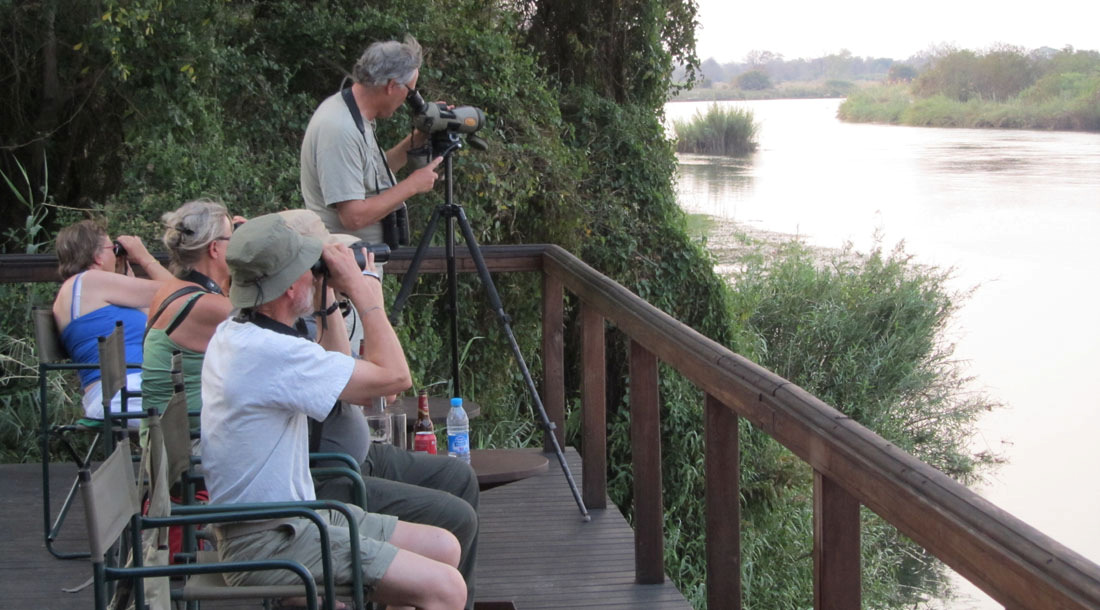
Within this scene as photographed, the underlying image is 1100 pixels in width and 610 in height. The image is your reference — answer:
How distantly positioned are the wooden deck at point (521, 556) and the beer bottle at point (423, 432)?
1.06ft

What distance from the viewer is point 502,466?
2.73 metres

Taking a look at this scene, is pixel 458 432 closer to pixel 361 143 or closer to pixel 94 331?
pixel 361 143

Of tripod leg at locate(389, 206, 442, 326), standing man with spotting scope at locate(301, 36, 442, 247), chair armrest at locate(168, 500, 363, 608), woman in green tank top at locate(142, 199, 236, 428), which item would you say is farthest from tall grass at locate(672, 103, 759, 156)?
chair armrest at locate(168, 500, 363, 608)

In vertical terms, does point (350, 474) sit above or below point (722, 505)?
above

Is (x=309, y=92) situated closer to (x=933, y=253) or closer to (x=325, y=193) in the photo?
(x=325, y=193)

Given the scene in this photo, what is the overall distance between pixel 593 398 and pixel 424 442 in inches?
21.3

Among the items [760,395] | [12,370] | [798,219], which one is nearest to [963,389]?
[798,219]

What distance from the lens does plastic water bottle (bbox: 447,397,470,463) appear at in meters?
2.77

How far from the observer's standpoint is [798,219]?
1827 cm

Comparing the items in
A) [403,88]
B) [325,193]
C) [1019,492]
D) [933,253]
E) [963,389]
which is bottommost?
[1019,492]

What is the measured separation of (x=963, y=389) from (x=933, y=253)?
3672 millimetres

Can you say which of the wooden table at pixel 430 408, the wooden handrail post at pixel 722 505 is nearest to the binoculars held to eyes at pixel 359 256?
the wooden table at pixel 430 408

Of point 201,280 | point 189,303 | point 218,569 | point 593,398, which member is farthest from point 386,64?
point 218,569

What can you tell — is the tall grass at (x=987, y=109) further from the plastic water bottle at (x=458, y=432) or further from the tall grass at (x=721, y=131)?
the plastic water bottle at (x=458, y=432)
